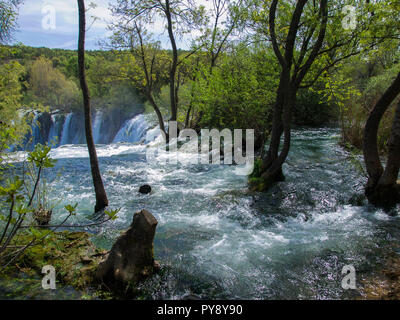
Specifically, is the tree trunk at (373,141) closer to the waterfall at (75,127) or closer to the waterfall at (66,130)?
the waterfall at (75,127)

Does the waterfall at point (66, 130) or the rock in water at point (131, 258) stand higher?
the waterfall at point (66, 130)

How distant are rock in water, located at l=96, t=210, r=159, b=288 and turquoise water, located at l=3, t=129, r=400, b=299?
0.21 metres

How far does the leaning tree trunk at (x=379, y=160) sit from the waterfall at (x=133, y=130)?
16395 mm

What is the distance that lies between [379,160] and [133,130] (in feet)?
61.6

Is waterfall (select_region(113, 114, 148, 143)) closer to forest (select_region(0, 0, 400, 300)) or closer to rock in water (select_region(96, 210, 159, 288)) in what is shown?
forest (select_region(0, 0, 400, 300))

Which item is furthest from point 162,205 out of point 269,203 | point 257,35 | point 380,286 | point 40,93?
point 40,93

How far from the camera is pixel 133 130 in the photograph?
21469 millimetres

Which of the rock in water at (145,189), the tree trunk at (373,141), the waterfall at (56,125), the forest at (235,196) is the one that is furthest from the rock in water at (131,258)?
the waterfall at (56,125)

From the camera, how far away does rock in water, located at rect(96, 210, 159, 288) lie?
3170 millimetres

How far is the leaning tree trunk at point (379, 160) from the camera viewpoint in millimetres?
5000

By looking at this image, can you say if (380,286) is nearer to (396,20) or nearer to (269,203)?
(269,203)

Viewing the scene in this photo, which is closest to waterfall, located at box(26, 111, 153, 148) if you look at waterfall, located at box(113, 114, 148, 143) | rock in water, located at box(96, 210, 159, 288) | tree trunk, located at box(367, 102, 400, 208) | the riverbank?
waterfall, located at box(113, 114, 148, 143)

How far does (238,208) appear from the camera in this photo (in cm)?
624
